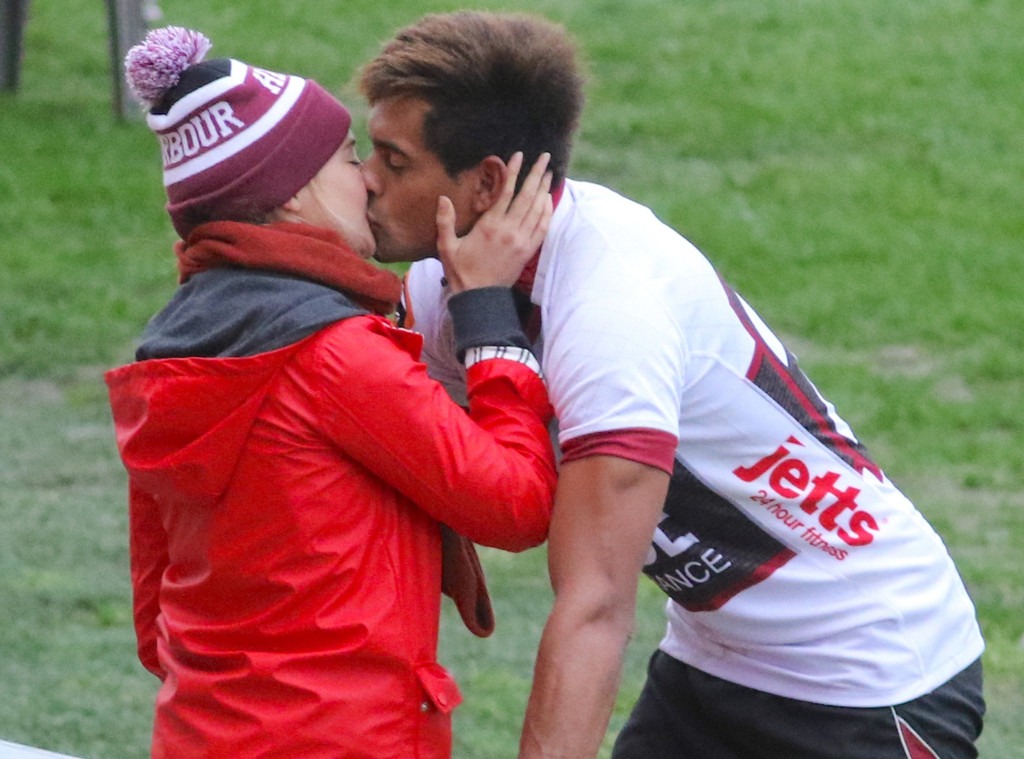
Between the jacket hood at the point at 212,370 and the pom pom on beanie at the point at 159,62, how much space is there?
0.29m

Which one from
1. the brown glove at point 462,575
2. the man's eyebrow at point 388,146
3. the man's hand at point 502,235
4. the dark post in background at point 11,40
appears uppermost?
the man's eyebrow at point 388,146

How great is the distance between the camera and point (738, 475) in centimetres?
291

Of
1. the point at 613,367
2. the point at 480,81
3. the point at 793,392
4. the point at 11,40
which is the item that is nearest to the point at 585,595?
the point at 613,367

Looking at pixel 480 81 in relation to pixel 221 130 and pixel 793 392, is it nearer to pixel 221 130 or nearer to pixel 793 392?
pixel 221 130

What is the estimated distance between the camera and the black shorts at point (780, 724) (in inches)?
119

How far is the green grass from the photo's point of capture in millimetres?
5934

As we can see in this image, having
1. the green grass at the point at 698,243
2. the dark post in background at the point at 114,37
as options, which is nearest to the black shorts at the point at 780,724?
the green grass at the point at 698,243

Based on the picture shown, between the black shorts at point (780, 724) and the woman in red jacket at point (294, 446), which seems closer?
the woman in red jacket at point (294, 446)

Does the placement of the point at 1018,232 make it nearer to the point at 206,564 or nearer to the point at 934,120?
the point at 934,120

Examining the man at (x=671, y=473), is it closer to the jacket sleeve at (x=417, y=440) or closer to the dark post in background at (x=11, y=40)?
the jacket sleeve at (x=417, y=440)

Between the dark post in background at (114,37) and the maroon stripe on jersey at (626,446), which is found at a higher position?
the maroon stripe on jersey at (626,446)

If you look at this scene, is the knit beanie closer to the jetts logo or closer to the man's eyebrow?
the man's eyebrow

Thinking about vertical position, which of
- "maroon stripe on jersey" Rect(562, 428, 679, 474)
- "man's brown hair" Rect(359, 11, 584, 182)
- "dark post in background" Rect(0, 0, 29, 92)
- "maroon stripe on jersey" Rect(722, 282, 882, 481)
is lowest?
"dark post in background" Rect(0, 0, 29, 92)

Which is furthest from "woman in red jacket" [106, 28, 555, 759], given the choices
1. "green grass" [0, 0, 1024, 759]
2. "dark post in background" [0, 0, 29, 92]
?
"dark post in background" [0, 0, 29, 92]
